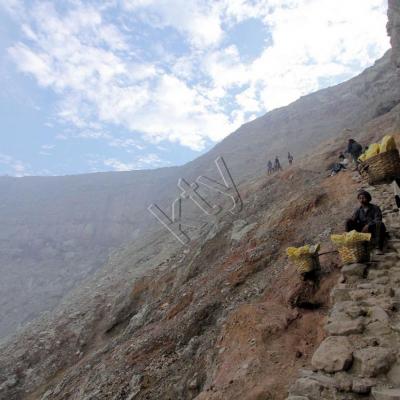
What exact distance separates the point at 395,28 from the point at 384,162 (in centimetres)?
3520

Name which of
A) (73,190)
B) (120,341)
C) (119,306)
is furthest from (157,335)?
(73,190)

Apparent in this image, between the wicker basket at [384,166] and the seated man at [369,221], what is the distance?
1.45 meters

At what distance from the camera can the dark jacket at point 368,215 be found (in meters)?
7.71

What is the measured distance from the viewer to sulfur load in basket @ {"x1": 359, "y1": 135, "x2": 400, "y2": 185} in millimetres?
8867

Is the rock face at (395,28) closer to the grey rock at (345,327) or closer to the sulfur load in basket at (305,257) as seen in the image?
the sulfur load in basket at (305,257)

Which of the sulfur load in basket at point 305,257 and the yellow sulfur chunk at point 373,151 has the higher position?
the yellow sulfur chunk at point 373,151

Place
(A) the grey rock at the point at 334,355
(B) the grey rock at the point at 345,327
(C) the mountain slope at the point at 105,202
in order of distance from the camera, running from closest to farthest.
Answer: (A) the grey rock at the point at 334,355
(B) the grey rock at the point at 345,327
(C) the mountain slope at the point at 105,202

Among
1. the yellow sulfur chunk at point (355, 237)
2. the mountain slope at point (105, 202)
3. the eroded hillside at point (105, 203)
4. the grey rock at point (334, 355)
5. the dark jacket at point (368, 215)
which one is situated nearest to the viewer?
the grey rock at point (334, 355)

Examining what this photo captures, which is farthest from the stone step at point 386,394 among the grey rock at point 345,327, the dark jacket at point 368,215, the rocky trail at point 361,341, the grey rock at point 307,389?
the dark jacket at point 368,215

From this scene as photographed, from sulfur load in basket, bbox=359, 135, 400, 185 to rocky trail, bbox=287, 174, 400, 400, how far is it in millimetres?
2294

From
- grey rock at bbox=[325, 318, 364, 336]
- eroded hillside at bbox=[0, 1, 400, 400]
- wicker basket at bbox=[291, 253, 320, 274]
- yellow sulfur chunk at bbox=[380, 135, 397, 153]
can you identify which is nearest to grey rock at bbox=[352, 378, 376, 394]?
grey rock at bbox=[325, 318, 364, 336]

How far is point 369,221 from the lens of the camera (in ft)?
25.4

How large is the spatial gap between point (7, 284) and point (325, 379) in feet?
233

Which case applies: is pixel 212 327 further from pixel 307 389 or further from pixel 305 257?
pixel 307 389
